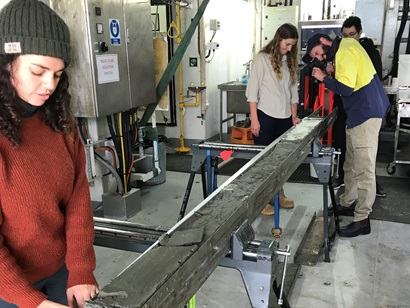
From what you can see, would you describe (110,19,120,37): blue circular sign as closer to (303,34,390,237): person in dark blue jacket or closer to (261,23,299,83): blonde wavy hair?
(261,23,299,83): blonde wavy hair

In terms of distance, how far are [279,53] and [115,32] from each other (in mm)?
1326

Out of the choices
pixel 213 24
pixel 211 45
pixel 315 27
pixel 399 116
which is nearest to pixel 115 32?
pixel 211 45

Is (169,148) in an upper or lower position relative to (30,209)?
lower

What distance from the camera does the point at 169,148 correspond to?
222 inches

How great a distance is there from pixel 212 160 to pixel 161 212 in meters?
1.00

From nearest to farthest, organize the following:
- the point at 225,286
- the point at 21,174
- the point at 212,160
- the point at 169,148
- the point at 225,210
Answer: the point at 21,174
the point at 225,210
the point at 225,286
the point at 212,160
the point at 169,148

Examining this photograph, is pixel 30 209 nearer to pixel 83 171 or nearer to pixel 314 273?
pixel 83 171

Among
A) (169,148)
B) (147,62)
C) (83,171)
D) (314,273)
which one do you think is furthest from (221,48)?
(83,171)

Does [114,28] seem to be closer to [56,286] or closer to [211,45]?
[211,45]

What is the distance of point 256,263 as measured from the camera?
3.84 ft

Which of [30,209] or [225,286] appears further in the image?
[225,286]

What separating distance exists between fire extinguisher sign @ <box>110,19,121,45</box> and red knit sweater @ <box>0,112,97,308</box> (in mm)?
2201

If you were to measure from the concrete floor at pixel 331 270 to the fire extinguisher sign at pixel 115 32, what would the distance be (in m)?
1.49

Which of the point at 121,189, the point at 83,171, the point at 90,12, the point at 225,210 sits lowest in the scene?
the point at 121,189
